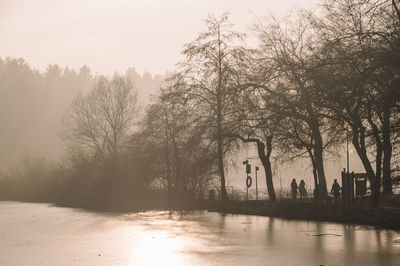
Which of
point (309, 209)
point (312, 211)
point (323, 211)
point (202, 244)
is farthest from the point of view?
point (309, 209)

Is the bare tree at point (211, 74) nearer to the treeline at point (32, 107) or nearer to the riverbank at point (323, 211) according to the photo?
the riverbank at point (323, 211)

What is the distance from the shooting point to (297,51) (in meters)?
40.5

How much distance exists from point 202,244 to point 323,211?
37.3ft

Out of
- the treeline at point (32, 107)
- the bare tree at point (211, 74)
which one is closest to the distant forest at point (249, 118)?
the bare tree at point (211, 74)

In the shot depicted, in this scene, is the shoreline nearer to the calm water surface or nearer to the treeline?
the calm water surface

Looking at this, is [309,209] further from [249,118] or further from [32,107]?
[32,107]

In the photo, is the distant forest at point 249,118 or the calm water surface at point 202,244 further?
the distant forest at point 249,118

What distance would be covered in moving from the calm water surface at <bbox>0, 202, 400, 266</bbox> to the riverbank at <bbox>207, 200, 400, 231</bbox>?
3.41 ft

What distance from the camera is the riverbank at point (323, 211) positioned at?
2741cm

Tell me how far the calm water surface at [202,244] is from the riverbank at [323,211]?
104 cm

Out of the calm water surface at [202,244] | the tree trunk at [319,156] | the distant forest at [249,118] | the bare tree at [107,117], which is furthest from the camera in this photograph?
the bare tree at [107,117]

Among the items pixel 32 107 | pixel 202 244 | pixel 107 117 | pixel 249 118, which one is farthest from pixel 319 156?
pixel 32 107

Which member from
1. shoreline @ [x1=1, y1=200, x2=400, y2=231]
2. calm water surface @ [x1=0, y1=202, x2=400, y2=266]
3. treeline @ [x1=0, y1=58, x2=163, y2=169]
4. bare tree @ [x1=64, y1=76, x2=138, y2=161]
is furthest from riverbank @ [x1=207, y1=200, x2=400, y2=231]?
treeline @ [x1=0, y1=58, x2=163, y2=169]

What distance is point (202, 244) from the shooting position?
71.9 feet
